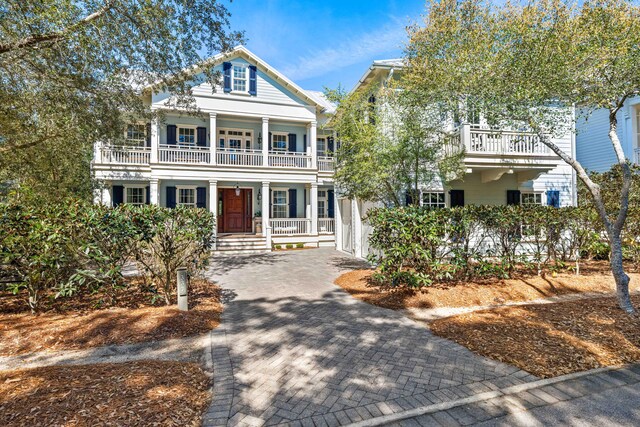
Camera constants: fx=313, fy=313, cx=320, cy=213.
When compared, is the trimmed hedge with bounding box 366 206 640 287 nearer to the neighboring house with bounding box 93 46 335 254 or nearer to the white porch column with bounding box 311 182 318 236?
the white porch column with bounding box 311 182 318 236

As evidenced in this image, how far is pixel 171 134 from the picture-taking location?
16.1 meters

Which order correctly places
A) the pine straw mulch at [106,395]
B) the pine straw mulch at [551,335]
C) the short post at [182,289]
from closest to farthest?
the pine straw mulch at [106,395] < the pine straw mulch at [551,335] < the short post at [182,289]

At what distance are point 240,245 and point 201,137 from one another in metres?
6.23

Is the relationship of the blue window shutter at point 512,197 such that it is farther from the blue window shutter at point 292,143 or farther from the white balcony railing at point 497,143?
the blue window shutter at point 292,143

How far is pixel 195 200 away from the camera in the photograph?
16641 millimetres

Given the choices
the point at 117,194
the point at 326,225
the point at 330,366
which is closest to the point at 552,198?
the point at 326,225

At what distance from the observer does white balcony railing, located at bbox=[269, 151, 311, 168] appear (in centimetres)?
1720

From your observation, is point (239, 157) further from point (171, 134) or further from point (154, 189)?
point (154, 189)

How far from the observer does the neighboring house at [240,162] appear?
15383mm

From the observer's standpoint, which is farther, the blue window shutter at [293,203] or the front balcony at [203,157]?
the blue window shutter at [293,203]

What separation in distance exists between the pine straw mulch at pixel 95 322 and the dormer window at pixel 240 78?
511 inches

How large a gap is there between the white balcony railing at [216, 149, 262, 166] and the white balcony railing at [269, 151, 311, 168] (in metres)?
0.75

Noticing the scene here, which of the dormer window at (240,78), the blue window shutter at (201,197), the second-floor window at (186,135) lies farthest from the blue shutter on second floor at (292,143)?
the blue window shutter at (201,197)

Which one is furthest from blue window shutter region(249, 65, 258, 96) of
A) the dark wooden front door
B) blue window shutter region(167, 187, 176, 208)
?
blue window shutter region(167, 187, 176, 208)
